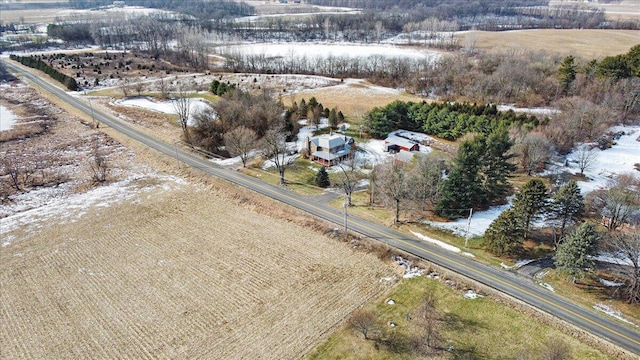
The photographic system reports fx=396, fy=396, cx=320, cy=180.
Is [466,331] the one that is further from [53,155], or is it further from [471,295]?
[53,155]

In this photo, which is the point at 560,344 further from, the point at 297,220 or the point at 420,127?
the point at 420,127

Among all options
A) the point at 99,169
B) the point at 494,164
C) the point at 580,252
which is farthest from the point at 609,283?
the point at 99,169

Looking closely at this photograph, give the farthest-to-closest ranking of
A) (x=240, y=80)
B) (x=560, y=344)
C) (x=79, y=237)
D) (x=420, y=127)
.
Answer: (x=240, y=80) < (x=420, y=127) < (x=79, y=237) < (x=560, y=344)

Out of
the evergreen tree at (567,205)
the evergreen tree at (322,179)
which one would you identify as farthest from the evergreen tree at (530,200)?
the evergreen tree at (322,179)

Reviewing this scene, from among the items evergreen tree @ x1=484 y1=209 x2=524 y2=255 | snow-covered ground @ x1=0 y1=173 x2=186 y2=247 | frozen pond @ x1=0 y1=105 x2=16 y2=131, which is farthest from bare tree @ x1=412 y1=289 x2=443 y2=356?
frozen pond @ x1=0 y1=105 x2=16 y2=131

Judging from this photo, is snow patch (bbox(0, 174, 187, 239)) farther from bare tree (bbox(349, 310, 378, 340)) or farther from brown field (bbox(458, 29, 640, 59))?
brown field (bbox(458, 29, 640, 59))

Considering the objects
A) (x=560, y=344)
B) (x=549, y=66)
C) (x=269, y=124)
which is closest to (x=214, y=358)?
(x=560, y=344)
